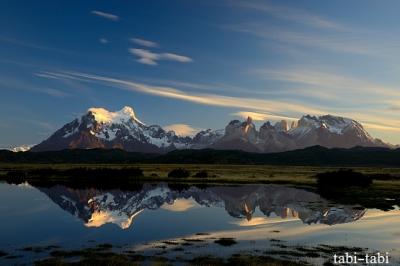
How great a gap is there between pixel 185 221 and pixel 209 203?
22924 mm

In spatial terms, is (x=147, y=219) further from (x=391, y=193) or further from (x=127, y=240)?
(x=391, y=193)

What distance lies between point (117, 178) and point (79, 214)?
82.3 metres

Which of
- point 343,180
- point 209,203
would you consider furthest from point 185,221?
point 343,180

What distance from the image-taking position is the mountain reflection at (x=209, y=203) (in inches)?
2534

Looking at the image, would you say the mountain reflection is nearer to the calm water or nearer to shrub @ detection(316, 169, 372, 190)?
the calm water

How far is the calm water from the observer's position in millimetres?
44206

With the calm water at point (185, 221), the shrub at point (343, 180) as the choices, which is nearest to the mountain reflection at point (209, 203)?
the calm water at point (185, 221)

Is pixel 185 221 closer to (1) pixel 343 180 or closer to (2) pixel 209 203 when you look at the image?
(2) pixel 209 203

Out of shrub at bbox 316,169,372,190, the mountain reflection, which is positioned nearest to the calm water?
the mountain reflection

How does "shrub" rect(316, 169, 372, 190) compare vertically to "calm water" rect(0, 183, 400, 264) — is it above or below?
above

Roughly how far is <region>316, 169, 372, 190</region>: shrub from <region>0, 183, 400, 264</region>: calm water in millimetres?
Result: 28760

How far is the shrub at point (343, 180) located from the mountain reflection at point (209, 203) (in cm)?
1827

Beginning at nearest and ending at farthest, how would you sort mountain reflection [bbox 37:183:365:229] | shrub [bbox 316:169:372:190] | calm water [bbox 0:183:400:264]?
calm water [bbox 0:183:400:264]
mountain reflection [bbox 37:183:365:229]
shrub [bbox 316:169:372:190]

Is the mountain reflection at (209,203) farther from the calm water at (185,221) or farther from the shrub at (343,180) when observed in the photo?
the shrub at (343,180)
